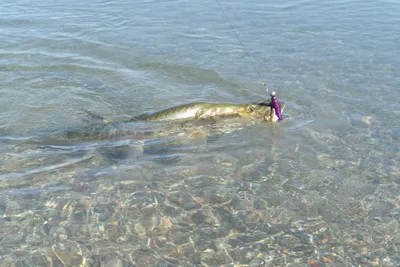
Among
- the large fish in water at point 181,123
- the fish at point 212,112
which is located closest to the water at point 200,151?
the large fish in water at point 181,123

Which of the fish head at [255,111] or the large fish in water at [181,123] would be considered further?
the fish head at [255,111]


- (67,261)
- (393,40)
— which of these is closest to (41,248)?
(67,261)

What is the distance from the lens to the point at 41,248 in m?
6.36

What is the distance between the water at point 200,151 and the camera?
21.5ft

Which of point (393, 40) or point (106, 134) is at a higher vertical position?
point (393, 40)

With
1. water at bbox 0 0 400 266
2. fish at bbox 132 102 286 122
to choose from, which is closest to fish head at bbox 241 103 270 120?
fish at bbox 132 102 286 122

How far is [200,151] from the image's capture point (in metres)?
9.09

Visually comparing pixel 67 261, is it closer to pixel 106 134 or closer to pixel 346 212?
pixel 106 134

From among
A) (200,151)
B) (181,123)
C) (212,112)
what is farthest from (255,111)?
(200,151)

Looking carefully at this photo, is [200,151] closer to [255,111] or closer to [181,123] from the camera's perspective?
[181,123]

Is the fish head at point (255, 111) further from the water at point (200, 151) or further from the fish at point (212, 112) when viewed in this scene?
the water at point (200, 151)

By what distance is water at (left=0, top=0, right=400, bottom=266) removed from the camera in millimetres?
6551

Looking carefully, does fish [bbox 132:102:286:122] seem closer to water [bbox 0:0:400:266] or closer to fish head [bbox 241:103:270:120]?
fish head [bbox 241:103:270:120]

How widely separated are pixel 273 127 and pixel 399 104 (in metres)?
3.49
